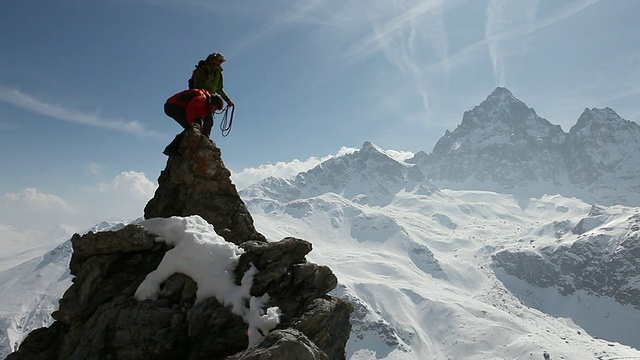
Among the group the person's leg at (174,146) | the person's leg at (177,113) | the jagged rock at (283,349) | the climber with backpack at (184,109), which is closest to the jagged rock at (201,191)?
the person's leg at (174,146)

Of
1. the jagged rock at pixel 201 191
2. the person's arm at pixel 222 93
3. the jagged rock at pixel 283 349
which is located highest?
the person's arm at pixel 222 93

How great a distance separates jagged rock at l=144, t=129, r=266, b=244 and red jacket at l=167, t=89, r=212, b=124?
734 mm

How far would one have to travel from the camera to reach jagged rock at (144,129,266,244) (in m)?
17.6

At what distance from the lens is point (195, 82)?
744 inches

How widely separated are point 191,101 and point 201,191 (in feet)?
12.3

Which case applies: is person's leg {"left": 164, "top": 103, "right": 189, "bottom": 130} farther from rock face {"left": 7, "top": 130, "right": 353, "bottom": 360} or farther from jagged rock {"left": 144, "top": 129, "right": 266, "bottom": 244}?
rock face {"left": 7, "top": 130, "right": 353, "bottom": 360}

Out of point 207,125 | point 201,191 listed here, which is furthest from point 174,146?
point 201,191

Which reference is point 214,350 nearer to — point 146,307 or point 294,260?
point 146,307

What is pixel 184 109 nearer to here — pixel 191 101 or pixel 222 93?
pixel 191 101

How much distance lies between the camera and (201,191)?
58.3 feet

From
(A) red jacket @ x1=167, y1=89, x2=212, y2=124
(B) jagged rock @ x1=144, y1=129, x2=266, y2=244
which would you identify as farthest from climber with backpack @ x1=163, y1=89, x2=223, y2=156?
(B) jagged rock @ x1=144, y1=129, x2=266, y2=244

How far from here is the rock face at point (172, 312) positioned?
11469 mm

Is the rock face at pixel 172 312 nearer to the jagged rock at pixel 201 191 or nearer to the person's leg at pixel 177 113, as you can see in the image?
the jagged rock at pixel 201 191

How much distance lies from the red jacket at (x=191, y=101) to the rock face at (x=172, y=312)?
18.7 ft
